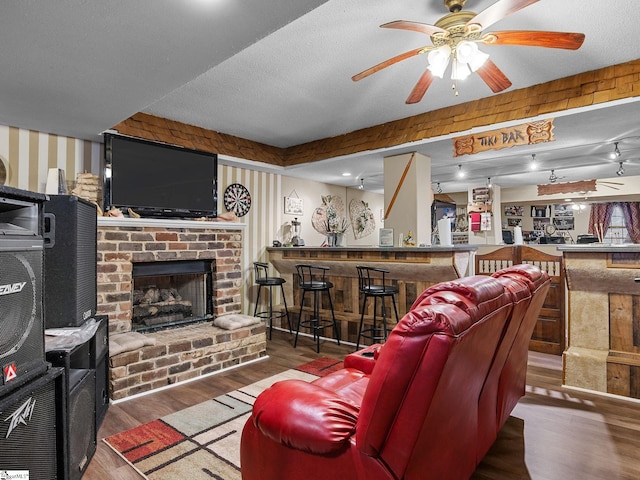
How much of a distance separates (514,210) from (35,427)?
1132cm

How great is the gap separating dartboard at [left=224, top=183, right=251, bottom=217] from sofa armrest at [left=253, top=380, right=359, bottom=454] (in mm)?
4200

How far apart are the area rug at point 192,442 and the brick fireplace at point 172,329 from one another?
22.8 inches

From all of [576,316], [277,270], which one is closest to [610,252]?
[576,316]

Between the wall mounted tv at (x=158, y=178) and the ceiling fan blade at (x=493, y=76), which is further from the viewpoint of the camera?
the wall mounted tv at (x=158, y=178)

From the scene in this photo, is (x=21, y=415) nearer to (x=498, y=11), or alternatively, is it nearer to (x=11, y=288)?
(x=11, y=288)

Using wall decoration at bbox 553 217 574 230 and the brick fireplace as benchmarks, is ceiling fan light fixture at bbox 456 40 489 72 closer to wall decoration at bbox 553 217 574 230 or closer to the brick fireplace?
the brick fireplace

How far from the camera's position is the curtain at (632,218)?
32.8 ft

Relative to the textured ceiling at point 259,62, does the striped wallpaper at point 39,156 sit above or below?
below

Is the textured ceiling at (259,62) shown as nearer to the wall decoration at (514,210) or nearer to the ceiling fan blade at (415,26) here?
the ceiling fan blade at (415,26)

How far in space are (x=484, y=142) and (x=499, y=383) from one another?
8.04ft

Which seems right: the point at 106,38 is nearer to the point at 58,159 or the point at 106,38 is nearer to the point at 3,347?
the point at 3,347

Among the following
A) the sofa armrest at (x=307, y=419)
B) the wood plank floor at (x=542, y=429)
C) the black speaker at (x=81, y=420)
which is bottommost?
the wood plank floor at (x=542, y=429)

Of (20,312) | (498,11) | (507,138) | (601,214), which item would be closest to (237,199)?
(507,138)

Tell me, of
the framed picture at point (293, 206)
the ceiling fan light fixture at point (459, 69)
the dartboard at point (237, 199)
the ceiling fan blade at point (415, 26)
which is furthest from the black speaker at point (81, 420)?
the framed picture at point (293, 206)
